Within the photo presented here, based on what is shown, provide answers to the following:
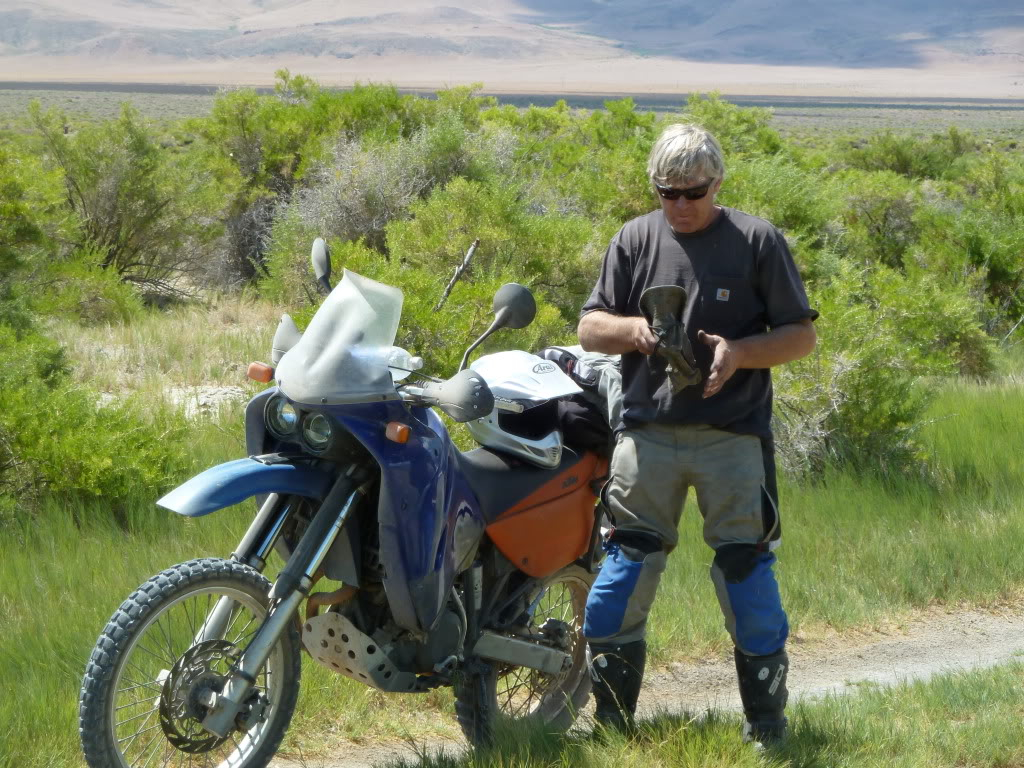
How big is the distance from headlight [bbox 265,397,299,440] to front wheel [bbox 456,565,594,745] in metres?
1.04

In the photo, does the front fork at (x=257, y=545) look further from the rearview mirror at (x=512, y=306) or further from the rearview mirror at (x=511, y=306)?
the rearview mirror at (x=512, y=306)

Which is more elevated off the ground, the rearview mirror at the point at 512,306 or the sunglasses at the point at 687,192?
the sunglasses at the point at 687,192

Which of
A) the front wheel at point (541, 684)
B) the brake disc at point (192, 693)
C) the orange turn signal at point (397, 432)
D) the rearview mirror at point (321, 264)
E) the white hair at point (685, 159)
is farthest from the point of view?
the front wheel at point (541, 684)

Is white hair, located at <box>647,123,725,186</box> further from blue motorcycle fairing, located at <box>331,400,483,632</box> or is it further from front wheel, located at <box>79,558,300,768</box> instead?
front wheel, located at <box>79,558,300,768</box>

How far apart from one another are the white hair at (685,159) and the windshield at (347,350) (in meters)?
0.90

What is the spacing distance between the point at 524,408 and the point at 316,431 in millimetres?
869

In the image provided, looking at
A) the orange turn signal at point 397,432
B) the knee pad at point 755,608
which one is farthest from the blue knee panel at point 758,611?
the orange turn signal at point 397,432

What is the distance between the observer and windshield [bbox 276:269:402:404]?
3533mm

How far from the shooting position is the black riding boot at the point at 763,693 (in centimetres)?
396

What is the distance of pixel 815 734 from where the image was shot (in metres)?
4.05

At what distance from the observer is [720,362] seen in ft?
12.0

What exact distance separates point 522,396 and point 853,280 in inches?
192

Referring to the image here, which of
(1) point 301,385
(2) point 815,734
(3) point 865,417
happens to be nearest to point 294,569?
(1) point 301,385

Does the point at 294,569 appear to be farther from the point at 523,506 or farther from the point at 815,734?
the point at 815,734
